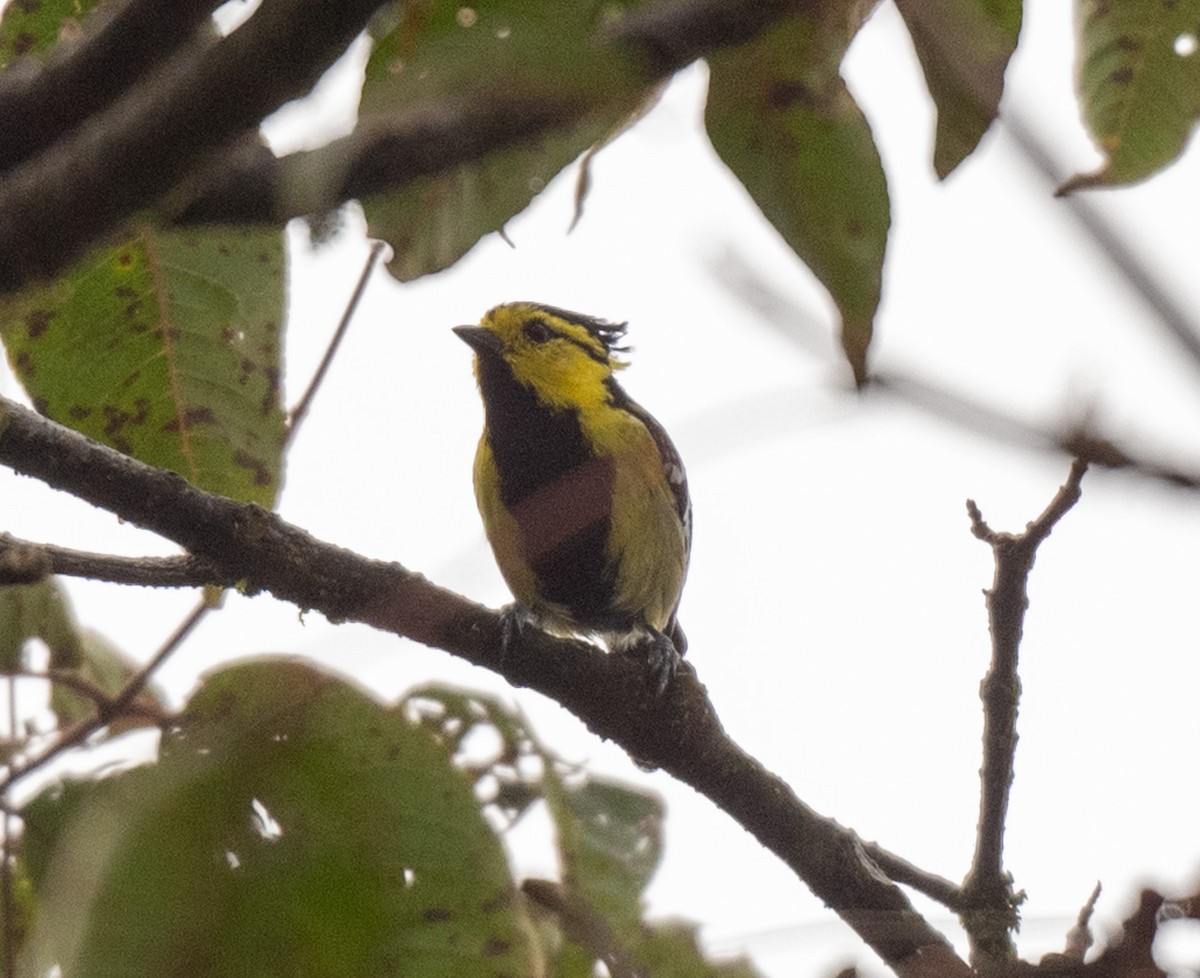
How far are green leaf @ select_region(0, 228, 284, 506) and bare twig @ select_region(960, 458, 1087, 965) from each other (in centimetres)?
114

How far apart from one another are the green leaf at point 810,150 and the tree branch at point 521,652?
0.76 meters

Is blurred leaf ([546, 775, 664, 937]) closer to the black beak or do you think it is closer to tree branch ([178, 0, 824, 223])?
tree branch ([178, 0, 824, 223])

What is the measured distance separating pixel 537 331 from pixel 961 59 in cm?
450

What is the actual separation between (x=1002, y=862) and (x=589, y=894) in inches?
34.1

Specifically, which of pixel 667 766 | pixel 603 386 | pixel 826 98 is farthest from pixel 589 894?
pixel 603 386

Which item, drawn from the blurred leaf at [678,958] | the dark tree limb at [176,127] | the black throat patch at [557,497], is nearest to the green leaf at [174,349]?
the blurred leaf at [678,958]

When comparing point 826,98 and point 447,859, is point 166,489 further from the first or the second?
point 826,98

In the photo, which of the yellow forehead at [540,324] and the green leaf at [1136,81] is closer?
the green leaf at [1136,81]

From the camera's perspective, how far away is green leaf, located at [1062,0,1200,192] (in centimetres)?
125

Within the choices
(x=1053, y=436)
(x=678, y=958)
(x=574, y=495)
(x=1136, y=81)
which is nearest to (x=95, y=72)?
(x=1053, y=436)

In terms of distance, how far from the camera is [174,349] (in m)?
2.22

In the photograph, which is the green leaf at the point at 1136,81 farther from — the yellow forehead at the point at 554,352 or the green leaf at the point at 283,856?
the yellow forehead at the point at 554,352

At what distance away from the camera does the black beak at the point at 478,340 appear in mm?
5219

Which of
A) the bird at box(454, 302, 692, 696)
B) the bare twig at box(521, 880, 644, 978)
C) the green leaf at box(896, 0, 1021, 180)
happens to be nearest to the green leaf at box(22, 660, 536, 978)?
the bare twig at box(521, 880, 644, 978)
